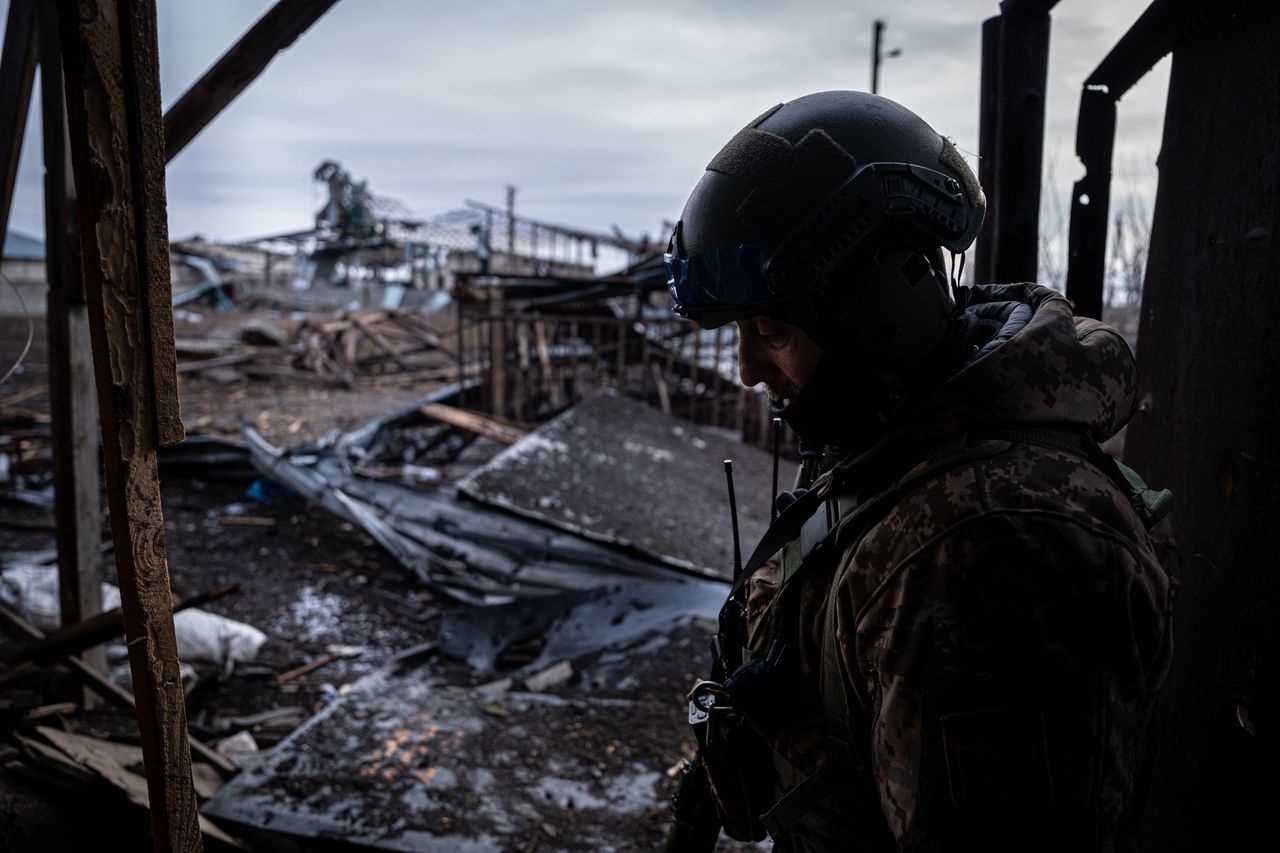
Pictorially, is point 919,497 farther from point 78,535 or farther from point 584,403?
point 584,403

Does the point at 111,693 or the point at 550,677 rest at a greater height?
the point at 111,693

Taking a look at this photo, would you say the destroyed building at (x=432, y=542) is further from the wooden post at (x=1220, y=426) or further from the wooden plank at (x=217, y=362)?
the wooden plank at (x=217, y=362)

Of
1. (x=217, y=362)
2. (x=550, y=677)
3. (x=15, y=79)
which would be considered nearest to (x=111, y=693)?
(x=550, y=677)

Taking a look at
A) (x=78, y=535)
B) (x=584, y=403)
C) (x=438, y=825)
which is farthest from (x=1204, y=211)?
(x=584, y=403)

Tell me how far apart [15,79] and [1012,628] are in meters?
3.50

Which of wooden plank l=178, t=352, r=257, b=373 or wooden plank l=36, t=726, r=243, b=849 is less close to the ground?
wooden plank l=178, t=352, r=257, b=373

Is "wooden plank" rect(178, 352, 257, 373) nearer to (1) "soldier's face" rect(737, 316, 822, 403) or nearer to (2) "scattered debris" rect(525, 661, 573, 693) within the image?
(2) "scattered debris" rect(525, 661, 573, 693)

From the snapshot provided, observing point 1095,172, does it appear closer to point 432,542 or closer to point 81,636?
point 81,636

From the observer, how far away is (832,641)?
1.19 m

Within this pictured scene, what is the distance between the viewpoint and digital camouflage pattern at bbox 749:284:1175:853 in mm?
977

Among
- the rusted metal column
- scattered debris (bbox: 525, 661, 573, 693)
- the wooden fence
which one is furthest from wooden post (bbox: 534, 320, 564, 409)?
the rusted metal column

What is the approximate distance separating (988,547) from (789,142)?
28.3 inches

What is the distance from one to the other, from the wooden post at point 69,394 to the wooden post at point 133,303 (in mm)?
2610

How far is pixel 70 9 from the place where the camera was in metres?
0.93
